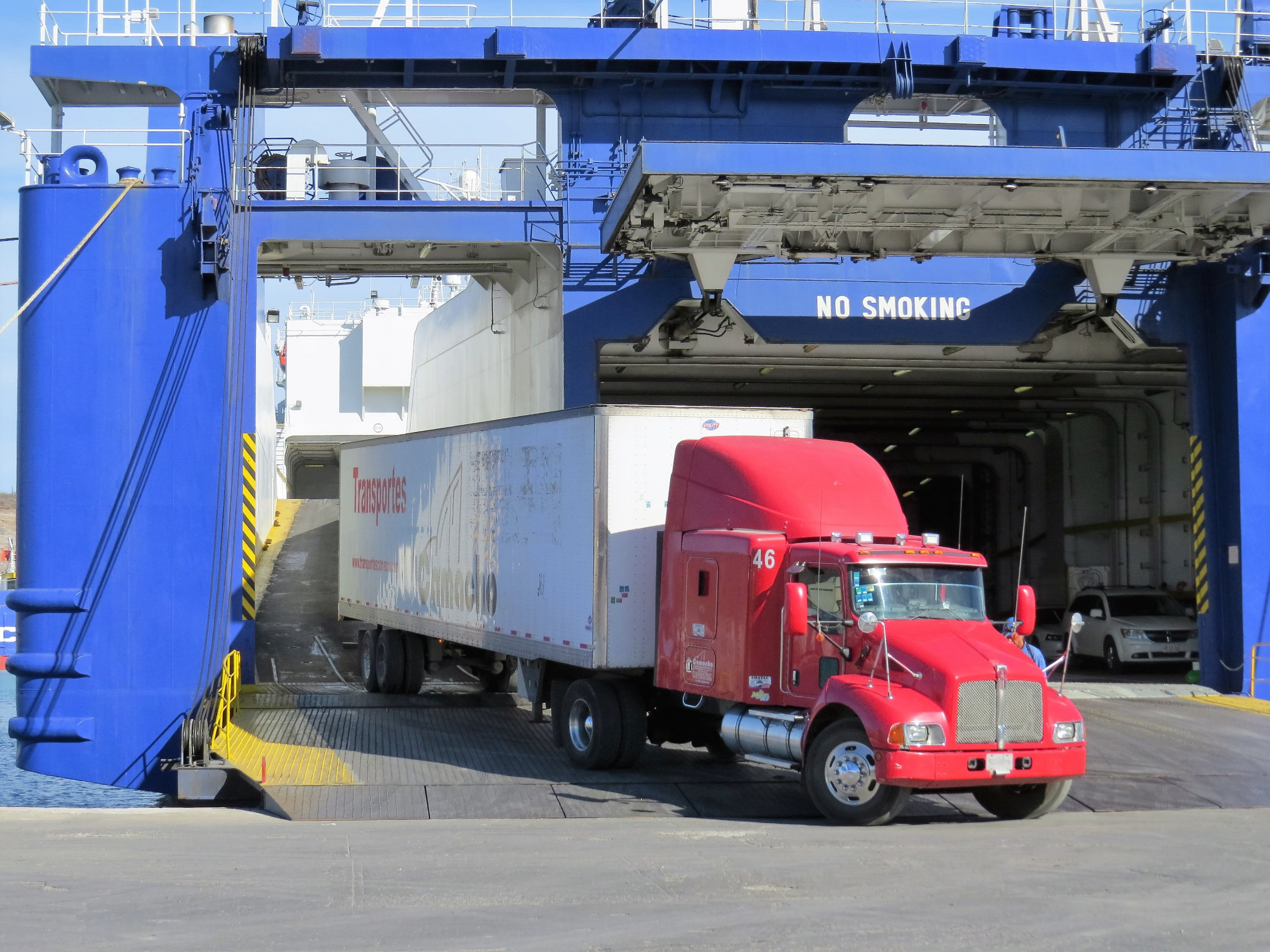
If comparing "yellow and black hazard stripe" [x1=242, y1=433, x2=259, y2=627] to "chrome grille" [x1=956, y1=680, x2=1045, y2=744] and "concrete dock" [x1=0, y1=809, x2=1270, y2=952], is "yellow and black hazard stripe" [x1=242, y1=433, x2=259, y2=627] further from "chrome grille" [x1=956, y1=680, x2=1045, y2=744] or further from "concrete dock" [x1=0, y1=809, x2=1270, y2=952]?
"chrome grille" [x1=956, y1=680, x2=1045, y2=744]

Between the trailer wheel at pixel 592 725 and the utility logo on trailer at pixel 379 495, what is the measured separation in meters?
5.70

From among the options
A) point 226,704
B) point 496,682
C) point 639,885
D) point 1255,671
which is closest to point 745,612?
point 639,885

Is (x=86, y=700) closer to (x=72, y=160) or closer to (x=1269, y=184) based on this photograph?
(x=72, y=160)

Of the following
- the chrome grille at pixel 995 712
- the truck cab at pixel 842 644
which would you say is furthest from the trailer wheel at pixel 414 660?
the chrome grille at pixel 995 712

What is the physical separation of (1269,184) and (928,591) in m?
9.24

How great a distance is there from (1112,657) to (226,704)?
17.8 metres

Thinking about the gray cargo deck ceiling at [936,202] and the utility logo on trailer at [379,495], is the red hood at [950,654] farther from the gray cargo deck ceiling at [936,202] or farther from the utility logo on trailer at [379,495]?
the utility logo on trailer at [379,495]

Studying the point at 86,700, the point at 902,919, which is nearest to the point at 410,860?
the point at 902,919

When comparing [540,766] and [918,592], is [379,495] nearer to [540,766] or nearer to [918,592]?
[540,766]

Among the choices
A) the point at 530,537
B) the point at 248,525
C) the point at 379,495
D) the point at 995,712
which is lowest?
the point at 995,712

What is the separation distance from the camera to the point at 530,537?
15.0 m

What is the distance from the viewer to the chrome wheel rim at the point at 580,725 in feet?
46.2

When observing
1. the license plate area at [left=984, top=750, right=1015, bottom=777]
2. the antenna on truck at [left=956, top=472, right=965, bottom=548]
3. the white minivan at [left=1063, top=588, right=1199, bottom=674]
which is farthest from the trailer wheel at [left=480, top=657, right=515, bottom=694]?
the white minivan at [left=1063, top=588, right=1199, bottom=674]

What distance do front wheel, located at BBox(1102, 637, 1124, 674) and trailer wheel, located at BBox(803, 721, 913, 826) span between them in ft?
56.7
